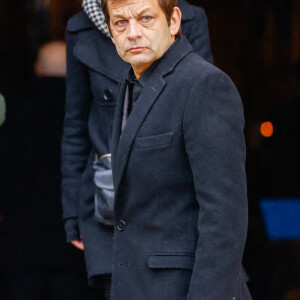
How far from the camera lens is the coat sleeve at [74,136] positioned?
3.26m

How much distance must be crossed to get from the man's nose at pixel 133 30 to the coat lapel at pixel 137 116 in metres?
0.13

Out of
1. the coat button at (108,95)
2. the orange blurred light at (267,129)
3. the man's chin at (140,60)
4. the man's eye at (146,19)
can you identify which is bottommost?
the orange blurred light at (267,129)

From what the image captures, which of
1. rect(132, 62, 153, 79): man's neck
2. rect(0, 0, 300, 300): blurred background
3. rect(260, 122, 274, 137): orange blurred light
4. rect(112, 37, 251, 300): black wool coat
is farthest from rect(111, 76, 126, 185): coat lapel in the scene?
rect(260, 122, 274, 137): orange blurred light

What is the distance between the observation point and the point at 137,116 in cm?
234

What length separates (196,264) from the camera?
2189 mm

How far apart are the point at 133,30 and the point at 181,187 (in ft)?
1.68

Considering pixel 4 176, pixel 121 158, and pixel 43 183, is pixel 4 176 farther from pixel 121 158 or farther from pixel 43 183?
pixel 121 158

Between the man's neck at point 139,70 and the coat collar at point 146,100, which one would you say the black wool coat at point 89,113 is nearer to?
the man's neck at point 139,70

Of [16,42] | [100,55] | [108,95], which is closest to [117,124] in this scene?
[108,95]

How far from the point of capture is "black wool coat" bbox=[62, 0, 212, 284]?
3.13 m

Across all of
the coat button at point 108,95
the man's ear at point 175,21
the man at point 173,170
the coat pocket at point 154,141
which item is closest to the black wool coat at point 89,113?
the coat button at point 108,95

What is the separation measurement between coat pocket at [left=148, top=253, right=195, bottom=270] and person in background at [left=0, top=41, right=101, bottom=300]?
56.6 inches

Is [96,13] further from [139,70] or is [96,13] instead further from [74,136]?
[139,70]

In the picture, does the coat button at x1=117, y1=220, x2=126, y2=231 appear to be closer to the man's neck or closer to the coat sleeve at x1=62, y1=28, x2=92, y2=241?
the man's neck
